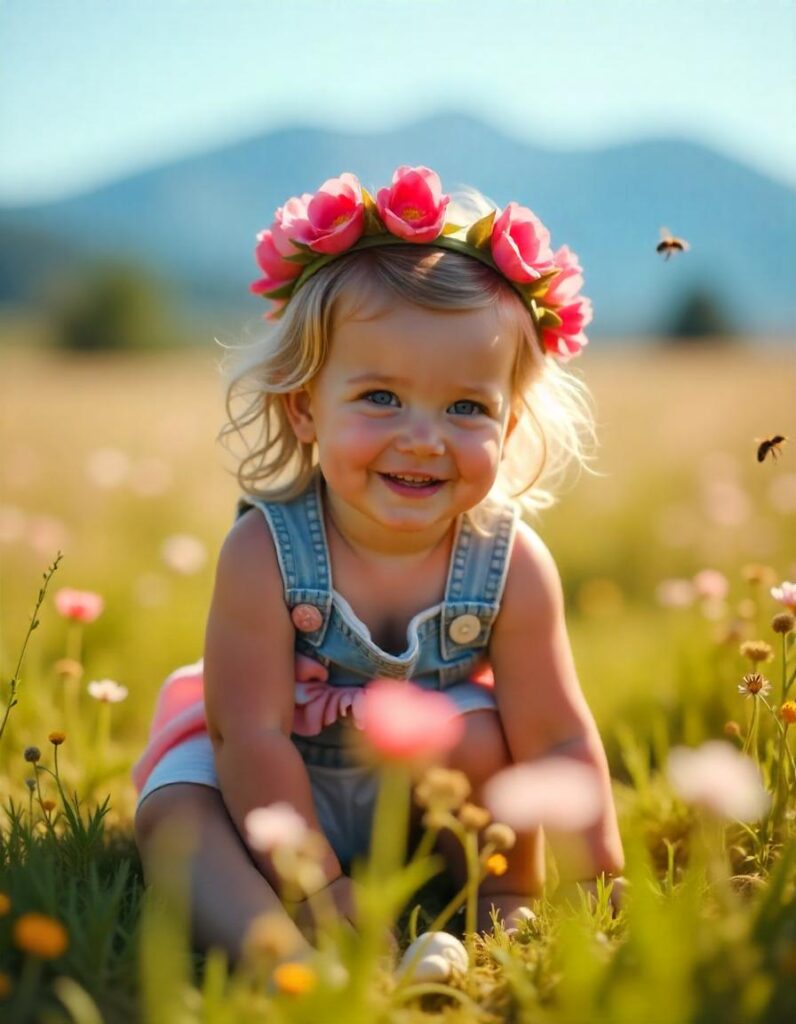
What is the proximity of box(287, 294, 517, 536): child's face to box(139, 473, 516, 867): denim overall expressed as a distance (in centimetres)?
16

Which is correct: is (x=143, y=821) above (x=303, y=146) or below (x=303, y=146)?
below

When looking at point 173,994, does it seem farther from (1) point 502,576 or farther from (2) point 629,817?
(2) point 629,817

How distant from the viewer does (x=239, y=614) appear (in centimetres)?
220

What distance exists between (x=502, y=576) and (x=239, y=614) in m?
0.51

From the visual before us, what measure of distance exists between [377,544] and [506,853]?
630 millimetres

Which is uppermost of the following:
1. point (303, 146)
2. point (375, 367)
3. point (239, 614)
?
point (303, 146)

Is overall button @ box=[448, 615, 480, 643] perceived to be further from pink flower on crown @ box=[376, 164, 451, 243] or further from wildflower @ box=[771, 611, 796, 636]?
pink flower on crown @ box=[376, 164, 451, 243]

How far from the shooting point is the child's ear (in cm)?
233

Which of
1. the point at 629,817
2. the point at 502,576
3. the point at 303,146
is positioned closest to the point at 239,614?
the point at 502,576

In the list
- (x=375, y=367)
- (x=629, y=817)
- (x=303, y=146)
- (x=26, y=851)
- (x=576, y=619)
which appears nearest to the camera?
(x=26, y=851)

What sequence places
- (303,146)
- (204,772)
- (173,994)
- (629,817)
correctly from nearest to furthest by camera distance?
(173,994) < (204,772) < (629,817) < (303,146)

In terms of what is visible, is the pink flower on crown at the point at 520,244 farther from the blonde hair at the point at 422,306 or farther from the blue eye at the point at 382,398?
the blue eye at the point at 382,398

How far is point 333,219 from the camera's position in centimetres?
223

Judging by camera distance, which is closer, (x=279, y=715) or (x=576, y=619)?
(x=279, y=715)
